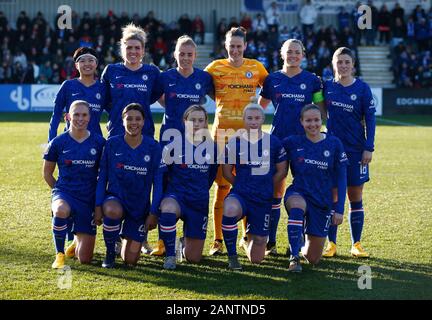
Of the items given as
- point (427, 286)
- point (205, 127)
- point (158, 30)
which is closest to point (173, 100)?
point (205, 127)

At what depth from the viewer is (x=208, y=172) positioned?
6.10 meters

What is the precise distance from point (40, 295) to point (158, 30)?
2086 cm

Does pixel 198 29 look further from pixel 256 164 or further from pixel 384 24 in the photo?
pixel 256 164

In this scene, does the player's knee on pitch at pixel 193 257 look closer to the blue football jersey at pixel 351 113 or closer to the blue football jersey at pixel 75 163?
the blue football jersey at pixel 75 163

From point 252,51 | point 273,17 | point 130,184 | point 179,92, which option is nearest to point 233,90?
point 179,92

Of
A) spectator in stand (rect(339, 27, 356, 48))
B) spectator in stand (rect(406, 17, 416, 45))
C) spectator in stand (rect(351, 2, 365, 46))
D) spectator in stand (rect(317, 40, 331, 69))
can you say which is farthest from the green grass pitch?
spectator in stand (rect(406, 17, 416, 45))

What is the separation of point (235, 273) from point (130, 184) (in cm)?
110

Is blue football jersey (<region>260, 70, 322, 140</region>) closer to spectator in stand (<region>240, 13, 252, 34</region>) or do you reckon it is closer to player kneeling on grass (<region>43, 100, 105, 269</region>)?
player kneeling on grass (<region>43, 100, 105, 269</region>)

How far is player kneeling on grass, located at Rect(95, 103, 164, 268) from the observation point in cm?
581

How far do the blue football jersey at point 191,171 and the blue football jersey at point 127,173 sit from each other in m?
0.20

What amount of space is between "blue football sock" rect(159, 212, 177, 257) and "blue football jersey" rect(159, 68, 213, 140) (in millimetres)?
928

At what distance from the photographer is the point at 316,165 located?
5957 millimetres

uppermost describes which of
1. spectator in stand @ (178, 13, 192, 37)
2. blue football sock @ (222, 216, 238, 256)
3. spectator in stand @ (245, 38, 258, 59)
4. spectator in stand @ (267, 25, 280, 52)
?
spectator in stand @ (178, 13, 192, 37)
